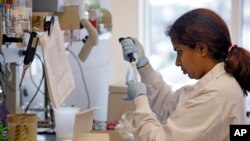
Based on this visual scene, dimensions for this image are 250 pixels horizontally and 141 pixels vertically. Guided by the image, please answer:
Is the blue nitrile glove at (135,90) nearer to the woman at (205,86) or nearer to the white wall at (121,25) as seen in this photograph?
the woman at (205,86)

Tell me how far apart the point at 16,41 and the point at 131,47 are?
49 centimetres

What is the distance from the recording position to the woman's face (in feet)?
5.66

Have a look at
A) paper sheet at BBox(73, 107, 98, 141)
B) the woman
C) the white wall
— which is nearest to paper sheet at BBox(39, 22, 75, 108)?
paper sheet at BBox(73, 107, 98, 141)

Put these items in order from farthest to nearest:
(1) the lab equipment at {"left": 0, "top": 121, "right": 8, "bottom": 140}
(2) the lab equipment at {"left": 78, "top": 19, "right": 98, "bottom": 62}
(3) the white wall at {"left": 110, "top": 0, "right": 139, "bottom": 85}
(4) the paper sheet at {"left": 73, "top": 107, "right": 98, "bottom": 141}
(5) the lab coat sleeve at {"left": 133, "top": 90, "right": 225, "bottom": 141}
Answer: (3) the white wall at {"left": 110, "top": 0, "right": 139, "bottom": 85} → (2) the lab equipment at {"left": 78, "top": 19, "right": 98, "bottom": 62} → (4) the paper sheet at {"left": 73, "top": 107, "right": 98, "bottom": 141} → (1) the lab equipment at {"left": 0, "top": 121, "right": 8, "bottom": 140} → (5) the lab coat sleeve at {"left": 133, "top": 90, "right": 225, "bottom": 141}

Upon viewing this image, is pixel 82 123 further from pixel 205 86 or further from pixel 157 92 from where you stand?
pixel 205 86

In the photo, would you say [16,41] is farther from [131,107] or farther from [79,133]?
[131,107]

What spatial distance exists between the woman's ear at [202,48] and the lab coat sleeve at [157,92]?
471mm

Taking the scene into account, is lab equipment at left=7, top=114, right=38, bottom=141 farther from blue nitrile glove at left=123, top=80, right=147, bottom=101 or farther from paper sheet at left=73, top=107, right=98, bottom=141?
blue nitrile glove at left=123, top=80, right=147, bottom=101

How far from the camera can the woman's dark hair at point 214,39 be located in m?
1.69

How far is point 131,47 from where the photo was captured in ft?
6.68

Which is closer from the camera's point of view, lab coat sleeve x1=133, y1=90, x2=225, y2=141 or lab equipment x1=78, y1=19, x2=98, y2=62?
lab coat sleeve x1=133, y1=90, x2=225, y2=141

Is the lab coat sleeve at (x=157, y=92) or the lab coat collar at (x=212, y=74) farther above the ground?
the lab coat collar at (x=212, y=74)

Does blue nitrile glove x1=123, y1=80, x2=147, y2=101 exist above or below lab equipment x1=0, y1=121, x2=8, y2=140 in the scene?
above

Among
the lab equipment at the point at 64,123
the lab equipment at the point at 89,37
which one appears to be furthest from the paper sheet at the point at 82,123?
the lab equipment at the point at 89,37
